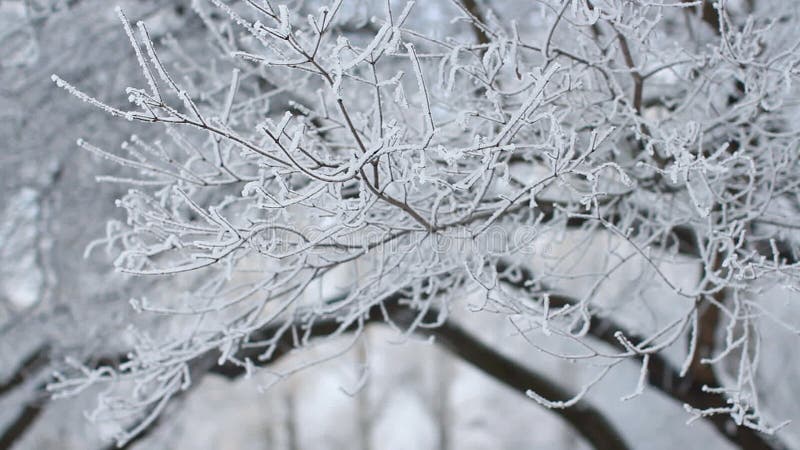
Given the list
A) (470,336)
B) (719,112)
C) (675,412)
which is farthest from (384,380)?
(719,112)

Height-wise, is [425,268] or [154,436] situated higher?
[425,268]

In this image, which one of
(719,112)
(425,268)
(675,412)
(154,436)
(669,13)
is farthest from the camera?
(675,412)

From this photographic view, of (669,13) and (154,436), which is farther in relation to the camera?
(154,436)

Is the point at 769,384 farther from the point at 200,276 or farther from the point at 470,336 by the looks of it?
the point at 200,276

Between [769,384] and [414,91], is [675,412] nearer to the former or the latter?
[769,384]

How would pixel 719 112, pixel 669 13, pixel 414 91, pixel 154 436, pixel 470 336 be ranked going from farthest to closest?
pixel 154 436
pixel 470 336
pixel 669 13
pixel 414 91
pixel 719 112

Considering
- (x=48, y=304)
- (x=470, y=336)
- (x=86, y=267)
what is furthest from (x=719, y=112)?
(x=48, y=304)

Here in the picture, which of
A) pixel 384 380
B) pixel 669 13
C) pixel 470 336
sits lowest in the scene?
pixel 384 380
